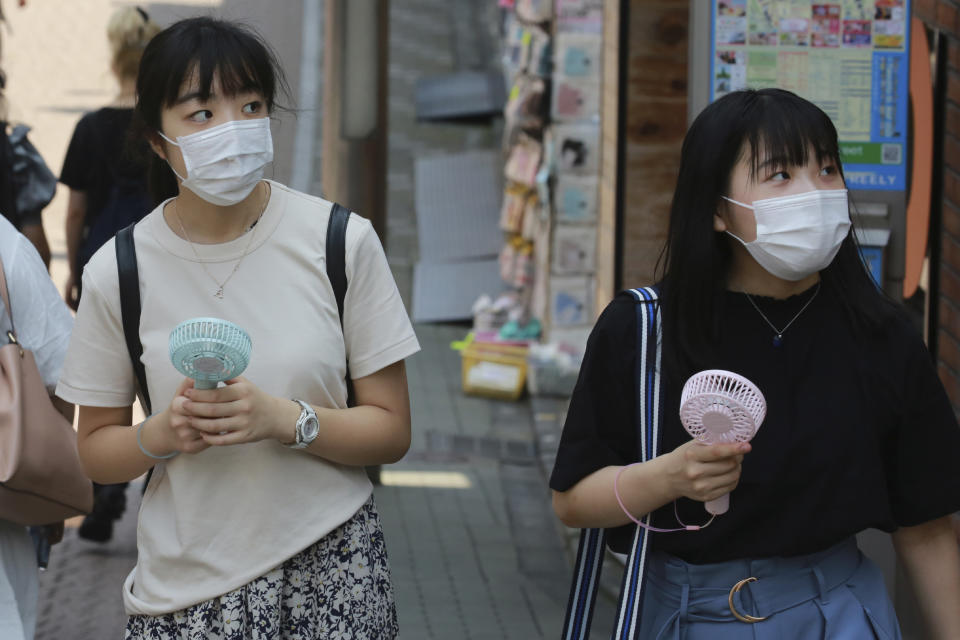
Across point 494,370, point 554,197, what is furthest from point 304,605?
point 494,370

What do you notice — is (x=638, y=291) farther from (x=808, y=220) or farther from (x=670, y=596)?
(x=670, y=596)

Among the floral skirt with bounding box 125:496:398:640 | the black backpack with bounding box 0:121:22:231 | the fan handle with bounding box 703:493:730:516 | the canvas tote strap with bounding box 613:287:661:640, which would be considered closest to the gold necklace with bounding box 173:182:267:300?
the floral skirt with bounding box 125:496:398:640

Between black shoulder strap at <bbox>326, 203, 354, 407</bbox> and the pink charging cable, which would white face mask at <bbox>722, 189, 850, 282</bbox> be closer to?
the pink charging cable

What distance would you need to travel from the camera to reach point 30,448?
2982 mm

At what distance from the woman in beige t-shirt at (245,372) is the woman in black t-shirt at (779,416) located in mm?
404

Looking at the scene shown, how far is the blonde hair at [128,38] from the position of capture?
5.82 metres

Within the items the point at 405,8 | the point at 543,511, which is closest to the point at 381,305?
the point at 543,511

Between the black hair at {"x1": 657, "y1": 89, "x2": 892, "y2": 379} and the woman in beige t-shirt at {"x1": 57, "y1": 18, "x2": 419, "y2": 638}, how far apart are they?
500 millimetres

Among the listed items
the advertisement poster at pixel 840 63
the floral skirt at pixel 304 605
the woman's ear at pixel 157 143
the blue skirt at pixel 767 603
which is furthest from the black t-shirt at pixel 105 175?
the blue skirt at pixel 767 603

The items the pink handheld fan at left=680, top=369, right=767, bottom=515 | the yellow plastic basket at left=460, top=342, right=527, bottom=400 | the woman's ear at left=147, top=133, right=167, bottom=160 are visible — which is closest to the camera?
the pink handheld fan at left=680, top=369, right=767, bottom=515

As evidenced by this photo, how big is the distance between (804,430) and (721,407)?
0.98ft

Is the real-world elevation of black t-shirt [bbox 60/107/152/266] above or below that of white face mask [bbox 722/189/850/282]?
below

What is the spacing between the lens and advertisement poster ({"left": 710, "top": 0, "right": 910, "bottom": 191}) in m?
4.35

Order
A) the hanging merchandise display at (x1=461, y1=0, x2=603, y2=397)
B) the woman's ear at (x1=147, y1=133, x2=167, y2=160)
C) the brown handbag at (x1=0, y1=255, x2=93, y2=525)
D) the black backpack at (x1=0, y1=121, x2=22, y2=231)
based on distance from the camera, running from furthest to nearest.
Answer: the hanging merchandise display at (x1=461, y1=0, x2=603, y2=397)
the black backpack at (x1=0, y1=121, x2=22, y2=231)
the brown handbag at (x1=0, y1=255, x2=93, y2=525)
the woman's ear at (x1=147, y1=133, x2=167, y2=160)
